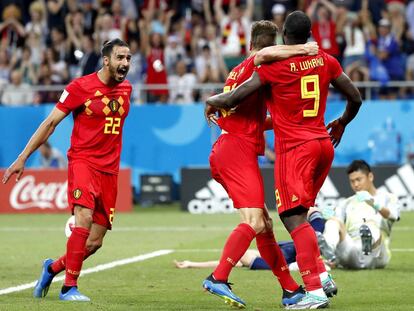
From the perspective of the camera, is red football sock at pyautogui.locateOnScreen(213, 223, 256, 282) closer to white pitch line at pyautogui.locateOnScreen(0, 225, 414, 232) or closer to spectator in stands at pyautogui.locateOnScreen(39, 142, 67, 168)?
white pitch line at pyautogui.locateOnScreen(0, 225, 414, 232)

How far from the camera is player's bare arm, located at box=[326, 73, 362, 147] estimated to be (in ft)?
33.1

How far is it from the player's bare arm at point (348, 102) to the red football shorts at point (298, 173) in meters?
0.54

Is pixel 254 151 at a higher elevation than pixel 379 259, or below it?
higher

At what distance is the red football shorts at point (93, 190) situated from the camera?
10734mm

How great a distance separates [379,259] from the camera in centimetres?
1355

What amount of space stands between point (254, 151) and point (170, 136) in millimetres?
15301

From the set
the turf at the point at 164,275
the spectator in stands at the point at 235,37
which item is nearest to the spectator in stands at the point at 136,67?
the spectator in stands at the point at 235,37

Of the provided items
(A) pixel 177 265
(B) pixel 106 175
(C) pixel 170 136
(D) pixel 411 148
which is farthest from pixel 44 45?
(B) pixel 106 175

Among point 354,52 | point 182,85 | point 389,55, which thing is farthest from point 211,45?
point 389,55

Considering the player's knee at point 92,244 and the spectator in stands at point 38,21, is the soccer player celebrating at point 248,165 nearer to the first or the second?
the player's knee at point 92,244

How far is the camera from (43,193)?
24172 millimetres

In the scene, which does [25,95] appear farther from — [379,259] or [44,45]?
[379,259]

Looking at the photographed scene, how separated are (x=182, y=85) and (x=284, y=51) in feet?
52.0

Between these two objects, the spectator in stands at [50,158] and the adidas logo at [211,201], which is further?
the spectator in stands at [50,158]
